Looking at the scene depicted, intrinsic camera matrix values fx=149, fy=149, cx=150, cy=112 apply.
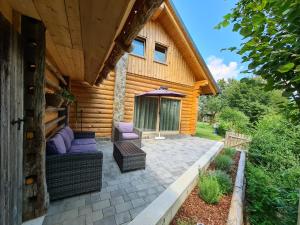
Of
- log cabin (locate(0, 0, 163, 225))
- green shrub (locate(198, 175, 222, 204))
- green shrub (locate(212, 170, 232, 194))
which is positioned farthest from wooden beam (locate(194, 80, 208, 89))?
log cabin (locate(0, 0, 163, 225))

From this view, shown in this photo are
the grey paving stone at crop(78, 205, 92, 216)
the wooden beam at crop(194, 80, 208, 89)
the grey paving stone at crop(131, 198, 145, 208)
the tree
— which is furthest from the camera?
the wooden beam at crop(194, 80, 208, 89)

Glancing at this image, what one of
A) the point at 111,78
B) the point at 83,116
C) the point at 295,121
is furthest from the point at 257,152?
the point at 83,116

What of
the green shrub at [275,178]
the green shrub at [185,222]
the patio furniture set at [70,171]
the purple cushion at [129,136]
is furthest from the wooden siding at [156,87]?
the green shrub at [185,222]

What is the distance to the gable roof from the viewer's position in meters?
6.11

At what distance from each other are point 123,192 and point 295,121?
7.50 ft

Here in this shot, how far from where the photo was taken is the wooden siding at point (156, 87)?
603 centimetres

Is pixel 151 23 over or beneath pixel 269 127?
over

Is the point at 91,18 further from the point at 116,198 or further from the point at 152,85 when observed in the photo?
the point at 152,85

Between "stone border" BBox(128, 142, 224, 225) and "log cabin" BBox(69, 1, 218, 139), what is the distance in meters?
3.62

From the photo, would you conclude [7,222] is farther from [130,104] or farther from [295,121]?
[130,104]

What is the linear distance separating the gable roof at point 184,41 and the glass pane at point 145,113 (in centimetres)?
278

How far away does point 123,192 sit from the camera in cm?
235

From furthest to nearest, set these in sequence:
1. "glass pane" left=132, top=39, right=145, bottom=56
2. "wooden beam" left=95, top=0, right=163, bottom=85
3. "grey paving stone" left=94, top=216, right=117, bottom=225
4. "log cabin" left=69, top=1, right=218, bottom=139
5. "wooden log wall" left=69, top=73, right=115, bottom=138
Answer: "glass pane" left=132, top=39, right=145, bottom=56 → "log cabin" left=69, top=1, right=218, bottom=139 → "wooden log wall" left=69, top=73, right=115, bottom=138 → "grey paving stone" left=94, top=216, right=117, bottom=225 → "wooden beam" left=95, top=0, right=163, bottom=85

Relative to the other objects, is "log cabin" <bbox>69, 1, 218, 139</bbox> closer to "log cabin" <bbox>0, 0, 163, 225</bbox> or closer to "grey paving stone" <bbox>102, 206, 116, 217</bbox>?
"log cabin" <bbox>0, 0, 163, 225</bbox>
